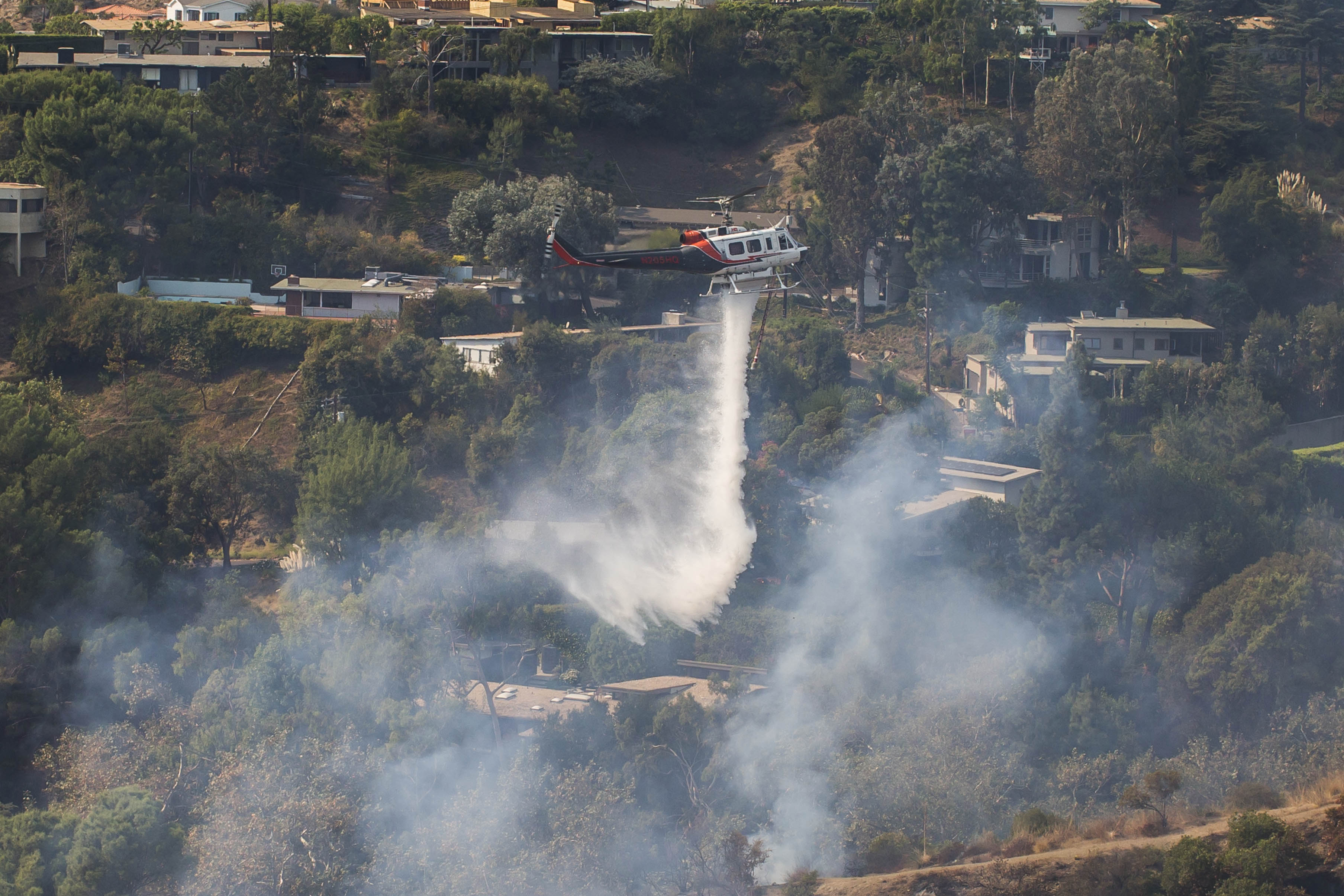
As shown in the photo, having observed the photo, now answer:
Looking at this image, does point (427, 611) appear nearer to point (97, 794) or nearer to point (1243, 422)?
point (97, 794)

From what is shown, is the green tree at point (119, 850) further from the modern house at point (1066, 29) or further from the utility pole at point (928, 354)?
the modern house at point (1066, 29)

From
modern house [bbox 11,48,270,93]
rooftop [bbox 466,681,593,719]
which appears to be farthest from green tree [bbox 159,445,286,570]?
modern house [bbox 11,48,270,93]

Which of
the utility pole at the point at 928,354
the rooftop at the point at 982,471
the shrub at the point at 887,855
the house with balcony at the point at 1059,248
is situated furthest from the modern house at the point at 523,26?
the shrub at the point at 887,855

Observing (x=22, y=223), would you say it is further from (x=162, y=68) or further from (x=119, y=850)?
(x=119, y=850)

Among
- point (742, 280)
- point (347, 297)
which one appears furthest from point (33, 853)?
point (347, 297)

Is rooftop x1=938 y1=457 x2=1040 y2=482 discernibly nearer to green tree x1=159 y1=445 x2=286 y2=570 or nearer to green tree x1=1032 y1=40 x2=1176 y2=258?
green tree x1=1032 y1=40 x2=1176 y2=258
